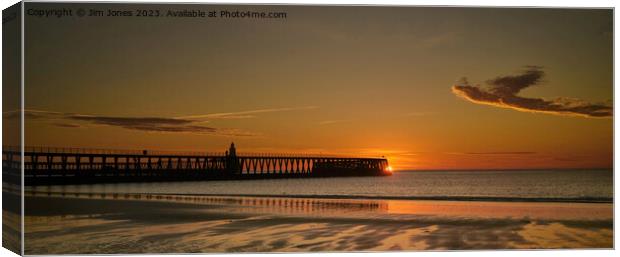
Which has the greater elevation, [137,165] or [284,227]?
[137,165]

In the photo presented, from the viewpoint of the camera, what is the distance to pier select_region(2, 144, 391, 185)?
34.3 feet

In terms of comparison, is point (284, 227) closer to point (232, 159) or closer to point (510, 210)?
point (232, 159)

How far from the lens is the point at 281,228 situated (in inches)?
415

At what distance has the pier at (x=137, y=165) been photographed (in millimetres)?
10453

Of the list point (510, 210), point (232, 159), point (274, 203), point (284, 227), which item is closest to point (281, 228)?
point (284, 227)

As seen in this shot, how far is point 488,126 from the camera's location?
11.3 meters

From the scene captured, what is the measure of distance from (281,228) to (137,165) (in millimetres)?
3514

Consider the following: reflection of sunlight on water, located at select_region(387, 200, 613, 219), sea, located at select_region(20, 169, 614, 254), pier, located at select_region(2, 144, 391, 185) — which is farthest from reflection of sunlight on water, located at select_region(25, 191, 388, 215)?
reflection of sunlight on water, located at select_region(387, 200, 613, 219)

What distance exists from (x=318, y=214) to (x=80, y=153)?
3240 mm

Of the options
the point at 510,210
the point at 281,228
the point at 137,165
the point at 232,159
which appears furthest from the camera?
Result: the point at 137,165

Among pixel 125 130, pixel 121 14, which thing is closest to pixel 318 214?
pixel 125 130

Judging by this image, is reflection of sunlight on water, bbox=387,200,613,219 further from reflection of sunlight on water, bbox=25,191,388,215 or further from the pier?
the pier

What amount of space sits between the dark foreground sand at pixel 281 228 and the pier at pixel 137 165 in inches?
19.3

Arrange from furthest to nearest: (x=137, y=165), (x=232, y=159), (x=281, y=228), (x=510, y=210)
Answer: (x=137, y=165) < (x=232, y=159) < (x=510, y=210) < (x=281, y=228)
